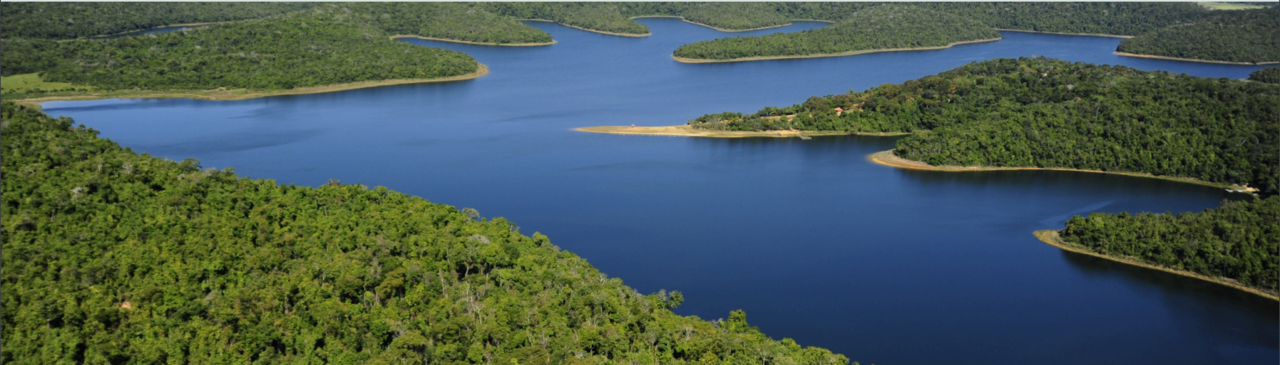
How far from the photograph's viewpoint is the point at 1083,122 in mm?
94500

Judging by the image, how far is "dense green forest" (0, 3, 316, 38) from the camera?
466 feet

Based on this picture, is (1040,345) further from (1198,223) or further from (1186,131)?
(1186,131)

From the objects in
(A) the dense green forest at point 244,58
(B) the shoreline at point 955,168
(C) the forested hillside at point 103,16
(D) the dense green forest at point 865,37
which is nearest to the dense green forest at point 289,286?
(B) the shoreline at point 955,168

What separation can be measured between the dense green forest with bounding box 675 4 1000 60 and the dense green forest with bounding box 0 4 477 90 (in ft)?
155

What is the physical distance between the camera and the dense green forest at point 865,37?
170500 mm

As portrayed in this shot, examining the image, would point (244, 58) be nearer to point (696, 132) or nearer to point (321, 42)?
point (321, 42)

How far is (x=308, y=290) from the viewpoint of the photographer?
47812 millimetres

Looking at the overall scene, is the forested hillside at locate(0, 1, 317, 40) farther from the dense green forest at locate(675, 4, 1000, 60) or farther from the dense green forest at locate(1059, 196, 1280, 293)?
the dense green forest at locate(1059, 196, 1280, 293)

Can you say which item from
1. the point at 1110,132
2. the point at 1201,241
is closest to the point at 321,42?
the point at 1110,132

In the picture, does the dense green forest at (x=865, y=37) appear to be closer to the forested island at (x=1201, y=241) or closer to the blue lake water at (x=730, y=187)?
the blue lake water at (x=730, y=187)

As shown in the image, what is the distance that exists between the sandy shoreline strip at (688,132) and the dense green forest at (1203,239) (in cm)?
4310

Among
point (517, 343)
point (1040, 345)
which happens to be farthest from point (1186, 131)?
point (517, 343)

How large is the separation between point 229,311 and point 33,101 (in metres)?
91.7

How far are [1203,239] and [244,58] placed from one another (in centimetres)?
12387
